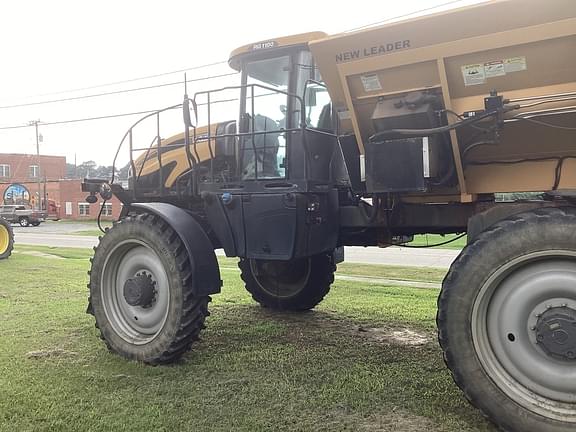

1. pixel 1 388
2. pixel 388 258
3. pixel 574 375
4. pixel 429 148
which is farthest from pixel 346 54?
pixel 388 258

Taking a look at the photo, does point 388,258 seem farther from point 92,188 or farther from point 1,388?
point 1,388

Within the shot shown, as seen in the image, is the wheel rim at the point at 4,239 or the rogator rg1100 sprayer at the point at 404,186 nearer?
the rogator rg1100 sprayer at the point at 404,186

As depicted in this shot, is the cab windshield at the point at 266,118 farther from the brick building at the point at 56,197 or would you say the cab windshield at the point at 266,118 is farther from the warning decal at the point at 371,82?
the brick building at the point at 56,197

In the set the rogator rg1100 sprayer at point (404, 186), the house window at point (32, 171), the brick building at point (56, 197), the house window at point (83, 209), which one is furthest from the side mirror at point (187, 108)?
the house window at point (32, 171)

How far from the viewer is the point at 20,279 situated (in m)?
9.82

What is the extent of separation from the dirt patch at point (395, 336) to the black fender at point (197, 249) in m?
1.75

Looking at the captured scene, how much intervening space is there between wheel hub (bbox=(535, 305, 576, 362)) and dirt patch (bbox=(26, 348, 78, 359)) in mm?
3917

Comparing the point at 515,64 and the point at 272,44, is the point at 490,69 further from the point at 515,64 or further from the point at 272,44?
the point at 272,44

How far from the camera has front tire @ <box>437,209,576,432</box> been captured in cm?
325

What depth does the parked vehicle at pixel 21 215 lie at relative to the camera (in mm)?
37197

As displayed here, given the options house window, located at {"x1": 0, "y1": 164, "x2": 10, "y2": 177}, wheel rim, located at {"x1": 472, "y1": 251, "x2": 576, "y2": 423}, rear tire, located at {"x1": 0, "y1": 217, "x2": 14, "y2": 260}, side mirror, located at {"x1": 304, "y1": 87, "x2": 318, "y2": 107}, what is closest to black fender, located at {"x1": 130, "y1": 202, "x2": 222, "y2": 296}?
side mirror, located at {"x1": 304, "y1": 87, "x2": 318, "y2": 107}

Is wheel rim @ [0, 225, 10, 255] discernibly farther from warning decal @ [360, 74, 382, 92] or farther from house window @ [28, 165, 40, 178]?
house window @ [28, 165, 40, 178]

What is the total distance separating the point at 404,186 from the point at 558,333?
1.33 m

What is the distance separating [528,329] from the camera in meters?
3.43
